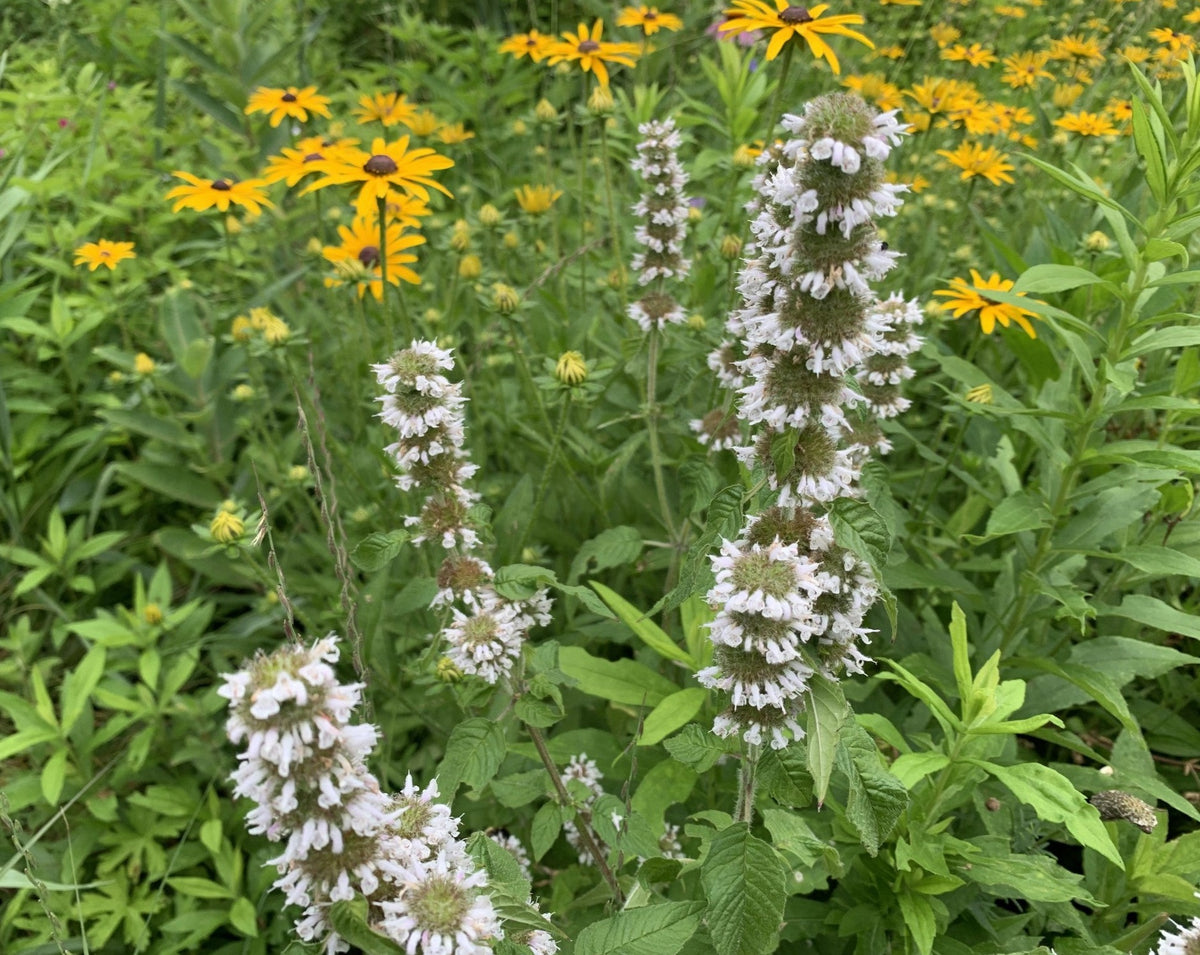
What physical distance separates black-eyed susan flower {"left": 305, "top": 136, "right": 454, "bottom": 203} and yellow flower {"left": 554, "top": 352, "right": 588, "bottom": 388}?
0.66m

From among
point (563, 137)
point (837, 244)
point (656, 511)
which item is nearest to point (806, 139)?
point (837, 244)

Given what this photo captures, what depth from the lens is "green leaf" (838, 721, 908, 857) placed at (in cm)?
137

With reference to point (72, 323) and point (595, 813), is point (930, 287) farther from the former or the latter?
point (72, 323)

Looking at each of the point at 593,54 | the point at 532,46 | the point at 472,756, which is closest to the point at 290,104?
the point at 532,46

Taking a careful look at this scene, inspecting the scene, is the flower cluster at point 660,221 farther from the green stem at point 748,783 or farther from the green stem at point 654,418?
the green stem at point 748,783

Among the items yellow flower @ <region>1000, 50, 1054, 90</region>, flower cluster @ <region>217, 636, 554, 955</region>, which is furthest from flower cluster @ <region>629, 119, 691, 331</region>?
yellow flower @ <region>1000, 50, 1054, 90</region>

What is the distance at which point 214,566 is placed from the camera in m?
3.26

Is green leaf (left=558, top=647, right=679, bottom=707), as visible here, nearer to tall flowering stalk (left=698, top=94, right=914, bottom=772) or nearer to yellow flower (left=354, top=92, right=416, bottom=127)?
tall flowering stalk (left=698, top=94, right=914, bottom=772)

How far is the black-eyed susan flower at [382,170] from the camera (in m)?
2.40

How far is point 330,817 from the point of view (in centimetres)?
105

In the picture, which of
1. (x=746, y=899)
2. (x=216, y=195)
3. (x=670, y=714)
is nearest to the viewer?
(x=746, y=899)

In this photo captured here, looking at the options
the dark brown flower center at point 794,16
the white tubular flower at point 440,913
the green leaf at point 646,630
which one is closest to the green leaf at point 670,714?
the green leaf at point 646,630

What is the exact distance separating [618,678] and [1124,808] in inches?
43.6

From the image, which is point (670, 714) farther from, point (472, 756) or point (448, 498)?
point (448, 498)
